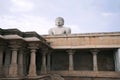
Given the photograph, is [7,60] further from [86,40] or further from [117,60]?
[117,60]

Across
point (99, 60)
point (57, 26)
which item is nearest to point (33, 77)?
point (99, 60)

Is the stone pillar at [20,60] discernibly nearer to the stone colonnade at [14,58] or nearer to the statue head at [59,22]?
the stone colonnade at [14,58]

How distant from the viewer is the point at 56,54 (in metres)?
17.0

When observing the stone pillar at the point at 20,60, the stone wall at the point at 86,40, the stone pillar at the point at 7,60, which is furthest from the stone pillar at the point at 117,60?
the stone pillar at the point at 7,60

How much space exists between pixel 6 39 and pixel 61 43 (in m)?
6.39

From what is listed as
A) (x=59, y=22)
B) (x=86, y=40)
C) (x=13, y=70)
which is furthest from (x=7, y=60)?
(x=59, y=22)

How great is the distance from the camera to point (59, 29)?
1803 centimetres

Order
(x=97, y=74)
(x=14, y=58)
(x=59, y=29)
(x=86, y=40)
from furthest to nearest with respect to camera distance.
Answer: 1. (x=59, y=29)
2. (x=86, y=40)
3. (x=97, y=74)
4. (x=14, y=58)

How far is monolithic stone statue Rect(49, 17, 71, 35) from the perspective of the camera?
704 inches

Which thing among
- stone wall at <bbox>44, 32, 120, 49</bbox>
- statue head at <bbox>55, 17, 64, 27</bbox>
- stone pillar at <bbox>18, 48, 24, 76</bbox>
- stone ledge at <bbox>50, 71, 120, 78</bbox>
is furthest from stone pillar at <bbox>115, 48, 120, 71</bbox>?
stone pillar at <bbox>18, 48, 24, 76</bbox>

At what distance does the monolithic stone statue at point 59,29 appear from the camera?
1788 cm

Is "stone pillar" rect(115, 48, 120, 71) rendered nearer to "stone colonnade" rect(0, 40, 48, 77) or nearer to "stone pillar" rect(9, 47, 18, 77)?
"stone colonnade" rect(0, 40, 48, 77)

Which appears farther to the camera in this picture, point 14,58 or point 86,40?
point 86,40

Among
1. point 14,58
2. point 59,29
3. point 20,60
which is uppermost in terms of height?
point 59,29
